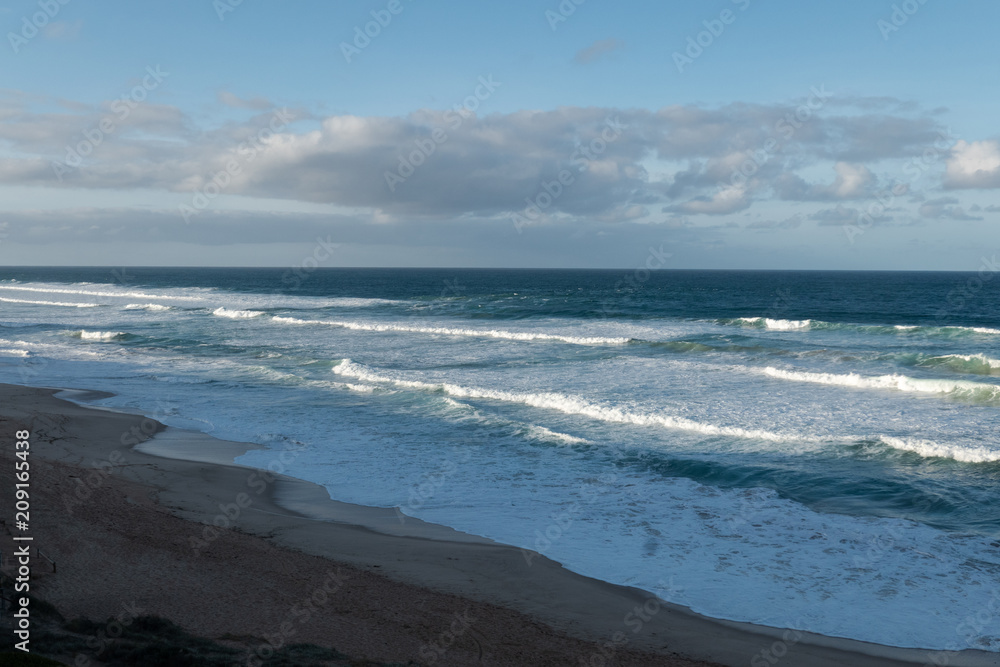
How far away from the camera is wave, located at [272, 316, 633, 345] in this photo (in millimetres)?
32750

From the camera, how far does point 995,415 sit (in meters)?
17.5

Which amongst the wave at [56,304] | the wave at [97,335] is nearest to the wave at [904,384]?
the wave at [97,335]

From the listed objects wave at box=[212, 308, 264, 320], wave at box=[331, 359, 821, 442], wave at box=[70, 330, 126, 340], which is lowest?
wave at box=[331, 359, 821, 442]

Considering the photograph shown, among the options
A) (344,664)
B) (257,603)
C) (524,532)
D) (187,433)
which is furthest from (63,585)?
(187,433)

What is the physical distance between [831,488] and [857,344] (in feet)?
70.6

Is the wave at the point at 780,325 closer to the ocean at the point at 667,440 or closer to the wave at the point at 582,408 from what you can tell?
the ocean at the point at 667,440

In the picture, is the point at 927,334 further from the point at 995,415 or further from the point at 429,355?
the point at 429,355

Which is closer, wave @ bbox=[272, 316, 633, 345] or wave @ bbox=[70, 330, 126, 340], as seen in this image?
wave @ bbox=[272, 316, 633, 345]

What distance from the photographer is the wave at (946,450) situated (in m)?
13.6

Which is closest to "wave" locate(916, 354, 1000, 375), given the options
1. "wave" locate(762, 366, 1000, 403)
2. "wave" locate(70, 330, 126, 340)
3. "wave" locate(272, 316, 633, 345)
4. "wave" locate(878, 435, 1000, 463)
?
"wave" locate(762, 366, 1000, 403)

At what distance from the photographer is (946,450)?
553 inches

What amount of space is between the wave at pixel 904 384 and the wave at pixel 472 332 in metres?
10.2

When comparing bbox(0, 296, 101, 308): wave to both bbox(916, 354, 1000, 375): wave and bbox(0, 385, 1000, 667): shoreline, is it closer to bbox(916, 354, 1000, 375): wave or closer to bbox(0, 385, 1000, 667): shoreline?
bbox(0, 385, 1000, 667): shoreline

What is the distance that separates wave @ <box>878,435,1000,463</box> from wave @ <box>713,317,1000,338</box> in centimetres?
2272
